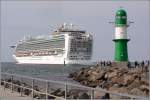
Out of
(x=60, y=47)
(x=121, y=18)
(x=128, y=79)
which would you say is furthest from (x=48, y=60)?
(x=128, y=79)

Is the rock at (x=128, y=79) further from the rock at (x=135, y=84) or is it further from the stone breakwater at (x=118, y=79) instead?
the rock at (x=135, y=84)

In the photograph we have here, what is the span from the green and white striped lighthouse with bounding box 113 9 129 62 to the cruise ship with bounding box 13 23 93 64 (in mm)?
39340

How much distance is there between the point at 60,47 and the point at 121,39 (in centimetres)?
4340

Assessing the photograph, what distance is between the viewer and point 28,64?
9938 centimetres

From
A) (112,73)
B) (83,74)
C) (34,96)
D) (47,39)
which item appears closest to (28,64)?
(47,39)

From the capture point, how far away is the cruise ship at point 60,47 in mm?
88312

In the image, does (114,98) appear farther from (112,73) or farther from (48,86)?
(112,73)

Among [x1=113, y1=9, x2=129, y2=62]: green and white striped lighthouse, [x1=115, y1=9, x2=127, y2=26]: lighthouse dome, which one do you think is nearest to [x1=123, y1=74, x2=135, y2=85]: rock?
[x1=113, y1=9, x2=129, y2=62]: green and white striped lighthouse

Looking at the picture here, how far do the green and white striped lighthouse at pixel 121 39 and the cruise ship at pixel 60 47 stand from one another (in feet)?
129

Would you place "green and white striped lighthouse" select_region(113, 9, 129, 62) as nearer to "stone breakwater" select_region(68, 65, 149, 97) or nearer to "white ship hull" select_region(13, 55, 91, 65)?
"stone breakwater" select_region(68, 65, 149, 97)

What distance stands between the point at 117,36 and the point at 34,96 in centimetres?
3609

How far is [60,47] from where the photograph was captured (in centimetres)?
8962

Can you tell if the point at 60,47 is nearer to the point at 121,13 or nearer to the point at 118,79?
the point at 121,13

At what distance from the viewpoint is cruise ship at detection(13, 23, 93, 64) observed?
88.3 m
